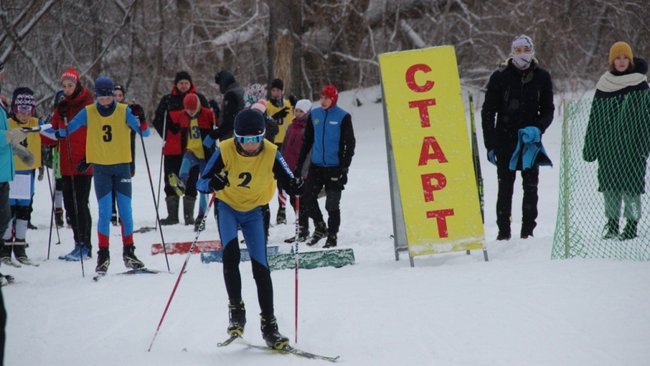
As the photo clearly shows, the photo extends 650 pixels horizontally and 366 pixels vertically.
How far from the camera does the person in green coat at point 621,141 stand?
26.5ft

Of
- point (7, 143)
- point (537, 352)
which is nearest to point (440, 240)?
point (537, 352)

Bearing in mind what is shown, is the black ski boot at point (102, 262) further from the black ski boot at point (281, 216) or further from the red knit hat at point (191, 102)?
the black ski boot at point (281, 216)

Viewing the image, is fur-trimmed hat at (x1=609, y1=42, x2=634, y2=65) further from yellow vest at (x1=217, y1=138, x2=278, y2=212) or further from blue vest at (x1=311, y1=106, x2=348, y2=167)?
yellow vest at (x1=217, y1=138, x2=278, y2=212)

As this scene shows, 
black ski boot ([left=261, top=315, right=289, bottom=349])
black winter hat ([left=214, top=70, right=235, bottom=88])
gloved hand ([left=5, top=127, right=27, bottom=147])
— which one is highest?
black winter hat ([left=214, top=70, right=235, bottom=88])

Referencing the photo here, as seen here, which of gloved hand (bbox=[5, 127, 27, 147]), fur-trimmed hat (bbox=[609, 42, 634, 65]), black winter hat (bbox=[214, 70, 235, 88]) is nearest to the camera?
gloved hand (bbox=[5, 127, 27, 147])

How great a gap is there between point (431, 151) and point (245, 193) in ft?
8.44

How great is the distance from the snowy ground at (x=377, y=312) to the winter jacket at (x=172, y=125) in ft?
9.72

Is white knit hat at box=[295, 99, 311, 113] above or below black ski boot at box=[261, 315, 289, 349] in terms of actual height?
above

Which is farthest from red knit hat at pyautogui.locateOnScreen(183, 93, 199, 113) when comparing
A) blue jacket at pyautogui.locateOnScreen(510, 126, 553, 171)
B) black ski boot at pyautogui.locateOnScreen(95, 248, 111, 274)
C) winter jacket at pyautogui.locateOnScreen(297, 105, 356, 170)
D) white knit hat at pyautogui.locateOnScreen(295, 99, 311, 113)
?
blue jacket at pyautogui.locateOnScreen(510, 126, 553, 171)

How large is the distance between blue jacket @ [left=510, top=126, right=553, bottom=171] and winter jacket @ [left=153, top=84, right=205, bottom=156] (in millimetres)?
5207

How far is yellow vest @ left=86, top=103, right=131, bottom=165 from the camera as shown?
8469 mm

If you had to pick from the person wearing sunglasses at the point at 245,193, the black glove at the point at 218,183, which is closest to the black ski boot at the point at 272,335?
the person wearing sunglasses at the point at 245,193

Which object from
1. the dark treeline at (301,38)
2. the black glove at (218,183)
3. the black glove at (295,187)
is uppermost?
the dark treeline at (301,38)

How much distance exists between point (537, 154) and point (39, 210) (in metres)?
9.74
